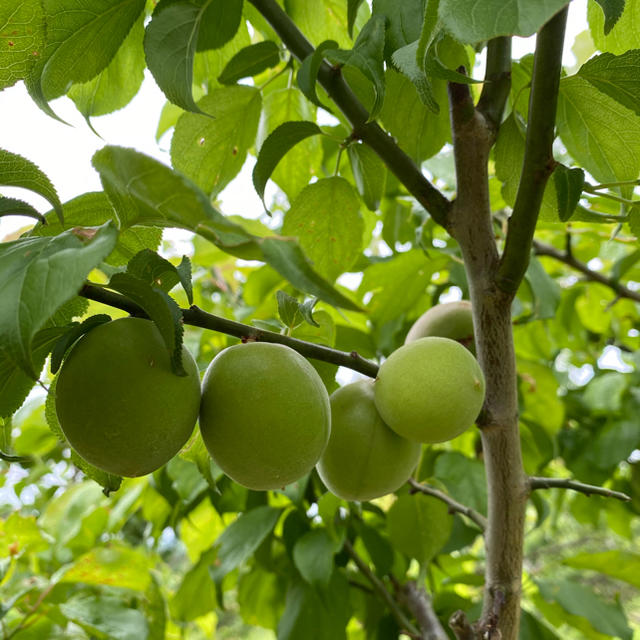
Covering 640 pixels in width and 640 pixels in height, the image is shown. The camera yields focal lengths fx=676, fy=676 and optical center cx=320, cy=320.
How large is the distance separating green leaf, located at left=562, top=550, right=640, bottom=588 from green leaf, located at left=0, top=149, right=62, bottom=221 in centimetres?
116

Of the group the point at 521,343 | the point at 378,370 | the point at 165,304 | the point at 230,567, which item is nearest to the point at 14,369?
the point at 165,304

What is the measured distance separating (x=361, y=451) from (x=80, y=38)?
Answer: 0.53 metres

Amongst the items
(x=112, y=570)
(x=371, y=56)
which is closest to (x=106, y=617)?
(x=112, y=570)

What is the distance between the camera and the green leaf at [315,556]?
106 cm

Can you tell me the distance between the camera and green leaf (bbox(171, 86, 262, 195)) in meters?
0.90

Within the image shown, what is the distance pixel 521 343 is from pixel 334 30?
3.03ft

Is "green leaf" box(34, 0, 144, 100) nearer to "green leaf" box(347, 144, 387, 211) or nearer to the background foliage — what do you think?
the background foliage

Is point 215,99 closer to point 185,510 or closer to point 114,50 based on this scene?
point 114,50

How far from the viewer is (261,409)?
0.59m

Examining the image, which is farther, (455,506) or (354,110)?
(455,506)

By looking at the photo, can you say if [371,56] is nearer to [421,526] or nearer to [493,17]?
[493,17]

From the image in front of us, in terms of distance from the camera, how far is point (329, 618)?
117 centimetres

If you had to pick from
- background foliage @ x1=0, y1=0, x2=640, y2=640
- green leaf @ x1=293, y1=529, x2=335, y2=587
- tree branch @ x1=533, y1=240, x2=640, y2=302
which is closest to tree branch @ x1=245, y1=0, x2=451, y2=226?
background foliage @ x1=0, y1=0, x2=640, y2=640

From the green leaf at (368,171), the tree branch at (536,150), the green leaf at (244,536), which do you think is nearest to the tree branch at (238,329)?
the tree branch at (536,150)
